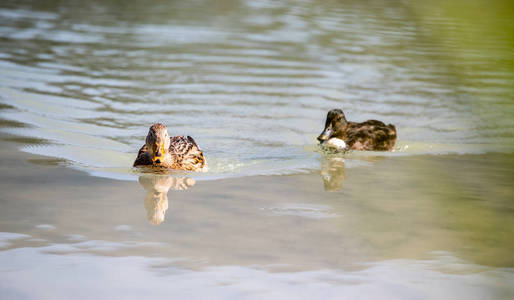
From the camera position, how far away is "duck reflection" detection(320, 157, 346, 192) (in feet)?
21.6

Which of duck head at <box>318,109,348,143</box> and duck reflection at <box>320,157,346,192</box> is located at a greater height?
duck head at <box>318,109,348,143</box>

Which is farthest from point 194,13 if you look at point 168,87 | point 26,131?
point 26,131

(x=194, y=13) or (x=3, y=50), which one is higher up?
(x=194, y=13)

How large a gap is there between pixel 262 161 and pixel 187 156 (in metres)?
0.89

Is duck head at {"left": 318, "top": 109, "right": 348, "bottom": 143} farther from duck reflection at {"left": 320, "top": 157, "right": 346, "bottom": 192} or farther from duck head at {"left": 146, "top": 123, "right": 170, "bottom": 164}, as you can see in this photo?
duck head at {"left": 146, "top": 123, "right": 170, "bottom": 164}

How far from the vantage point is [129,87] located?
1141 centimetres

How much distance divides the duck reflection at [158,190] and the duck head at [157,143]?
199 mm

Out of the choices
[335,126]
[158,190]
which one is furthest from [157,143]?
[335,126]

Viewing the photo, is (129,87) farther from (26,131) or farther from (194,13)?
(194,13)

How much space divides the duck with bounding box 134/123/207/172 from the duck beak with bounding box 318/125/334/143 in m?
1.54

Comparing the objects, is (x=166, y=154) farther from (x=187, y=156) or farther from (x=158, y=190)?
(x=158, y=190)

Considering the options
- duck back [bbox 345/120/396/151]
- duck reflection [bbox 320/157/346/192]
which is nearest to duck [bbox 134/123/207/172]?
duck reflection [bbox 320/157/346/192]

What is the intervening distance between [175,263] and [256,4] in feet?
59.5

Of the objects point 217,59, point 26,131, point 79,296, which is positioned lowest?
point 79,296
